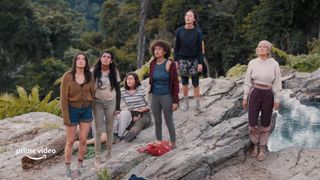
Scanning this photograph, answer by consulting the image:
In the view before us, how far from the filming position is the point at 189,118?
8.27 metres

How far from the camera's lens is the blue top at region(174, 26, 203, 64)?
24.6 feet

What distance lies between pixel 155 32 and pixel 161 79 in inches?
876

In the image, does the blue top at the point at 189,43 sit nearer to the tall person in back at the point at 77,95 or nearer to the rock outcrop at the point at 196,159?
the rock outcrop at the point at 196,159

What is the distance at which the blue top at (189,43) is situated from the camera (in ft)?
Answer: 24.6

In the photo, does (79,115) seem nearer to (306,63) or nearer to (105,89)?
(105,89)

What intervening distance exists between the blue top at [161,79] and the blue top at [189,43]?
124 centimetres

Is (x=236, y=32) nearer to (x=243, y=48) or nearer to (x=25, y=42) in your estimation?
(x=243, y=48)

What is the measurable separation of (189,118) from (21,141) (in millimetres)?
3187

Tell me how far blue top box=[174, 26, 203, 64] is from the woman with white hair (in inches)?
50.8

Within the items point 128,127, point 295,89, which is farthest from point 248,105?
point 295,89

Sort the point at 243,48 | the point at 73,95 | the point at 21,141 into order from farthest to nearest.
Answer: the point at 243,48
the point at 21,141
the point at 73,95

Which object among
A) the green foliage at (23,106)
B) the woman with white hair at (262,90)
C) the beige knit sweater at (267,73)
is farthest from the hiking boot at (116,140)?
the green foliage at (23,106)

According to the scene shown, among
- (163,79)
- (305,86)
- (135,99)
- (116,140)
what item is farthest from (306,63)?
(163,79)

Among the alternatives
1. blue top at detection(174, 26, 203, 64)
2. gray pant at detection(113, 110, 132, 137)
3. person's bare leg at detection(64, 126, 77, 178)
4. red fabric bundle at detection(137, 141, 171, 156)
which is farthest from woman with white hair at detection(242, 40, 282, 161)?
person's bare leg at detection(64, 126, 77, 178)
